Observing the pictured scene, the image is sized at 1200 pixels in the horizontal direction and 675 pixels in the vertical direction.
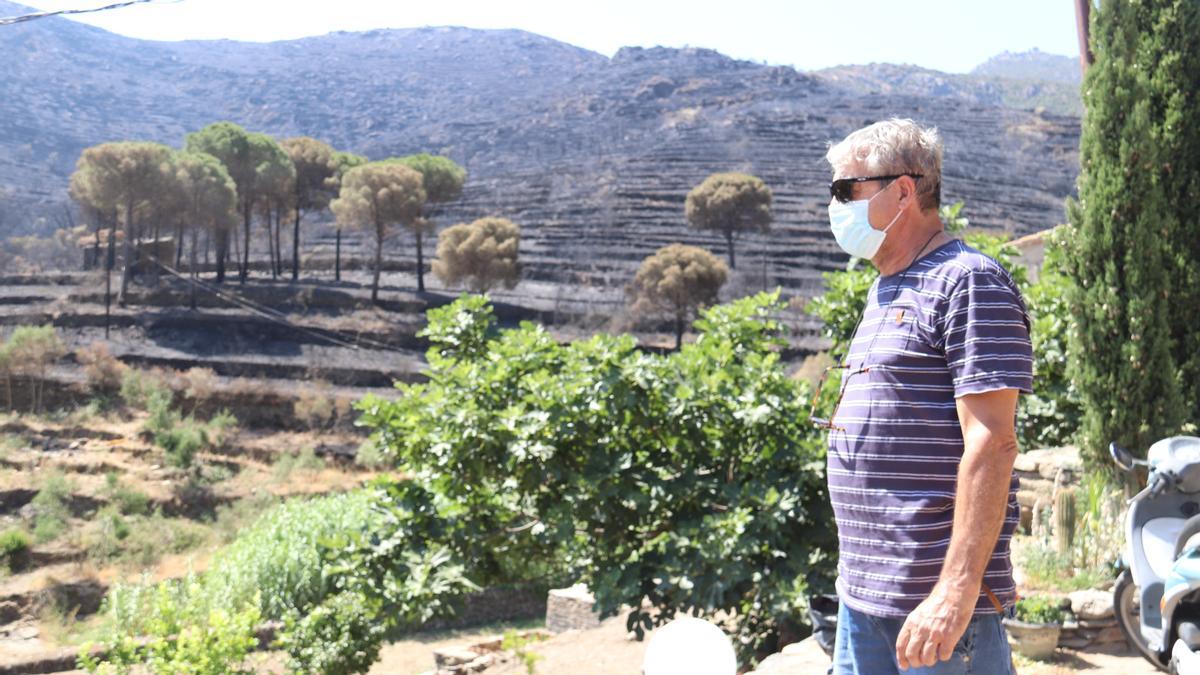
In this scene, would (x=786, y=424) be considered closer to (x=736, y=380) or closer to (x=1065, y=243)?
(x=736, y=380)

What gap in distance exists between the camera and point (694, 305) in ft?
89.5

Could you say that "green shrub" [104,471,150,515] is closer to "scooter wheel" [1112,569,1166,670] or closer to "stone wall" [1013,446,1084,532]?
"stone wall" [1013,446,1084,532]

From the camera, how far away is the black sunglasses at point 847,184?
1.75 m

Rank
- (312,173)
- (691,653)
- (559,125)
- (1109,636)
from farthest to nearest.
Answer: (559,125)
(312,173)
(1109,636)
(691,653)

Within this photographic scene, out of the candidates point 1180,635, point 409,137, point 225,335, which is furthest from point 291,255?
point 1180,635

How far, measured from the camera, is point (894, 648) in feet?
5.35

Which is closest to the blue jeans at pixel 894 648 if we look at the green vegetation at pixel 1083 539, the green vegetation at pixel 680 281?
the green vegetation at pixel 1083 539

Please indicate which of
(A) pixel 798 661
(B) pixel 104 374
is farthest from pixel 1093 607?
(B) pixel 104 374

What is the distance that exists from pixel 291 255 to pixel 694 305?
2148cm

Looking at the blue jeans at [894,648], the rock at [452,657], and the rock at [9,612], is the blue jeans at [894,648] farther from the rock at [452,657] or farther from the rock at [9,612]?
the rock at [9,612]

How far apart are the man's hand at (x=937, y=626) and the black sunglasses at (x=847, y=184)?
0.73 m

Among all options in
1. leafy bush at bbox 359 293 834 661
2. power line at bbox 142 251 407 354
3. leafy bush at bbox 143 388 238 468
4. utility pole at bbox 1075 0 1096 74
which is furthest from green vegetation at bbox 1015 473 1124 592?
power line at bbox 142 251 407 354

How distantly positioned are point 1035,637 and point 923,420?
114 inches

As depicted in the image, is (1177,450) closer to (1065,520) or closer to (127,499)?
(1065,520)
